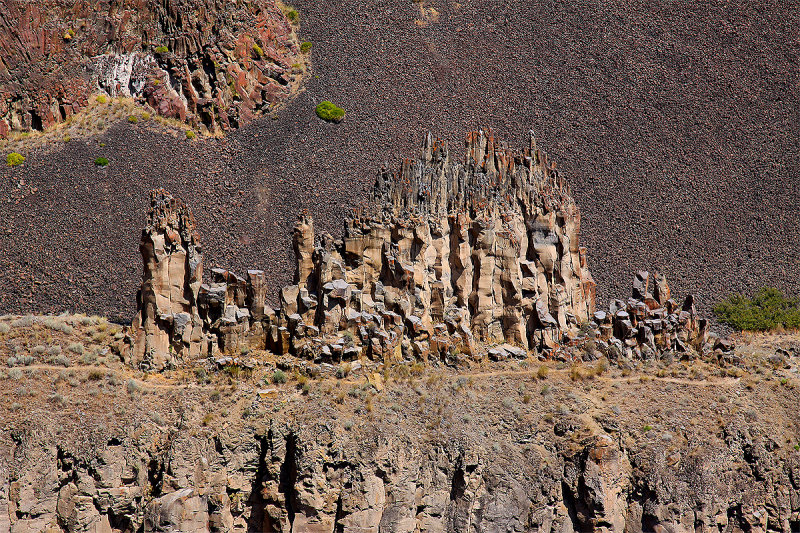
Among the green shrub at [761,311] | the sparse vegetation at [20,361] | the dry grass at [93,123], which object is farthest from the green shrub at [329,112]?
the sparse vegetation at [20,361]

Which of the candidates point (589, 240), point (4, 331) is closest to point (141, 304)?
point (4, 331)

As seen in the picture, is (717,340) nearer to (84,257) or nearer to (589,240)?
(589,240)

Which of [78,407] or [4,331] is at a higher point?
[4,331]

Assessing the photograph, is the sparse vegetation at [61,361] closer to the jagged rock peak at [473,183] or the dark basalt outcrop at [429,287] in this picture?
the dark basalt outcrop at [429,287]

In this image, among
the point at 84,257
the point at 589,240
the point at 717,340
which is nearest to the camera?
the point at 717,340

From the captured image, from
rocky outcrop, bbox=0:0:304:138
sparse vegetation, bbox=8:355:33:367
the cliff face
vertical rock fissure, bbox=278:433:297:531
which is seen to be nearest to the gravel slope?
rocky outcrop, bbox=0:0:304:138

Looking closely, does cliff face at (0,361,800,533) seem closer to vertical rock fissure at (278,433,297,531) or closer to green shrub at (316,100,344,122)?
vertical rock fissure at (278,433,297,531)
